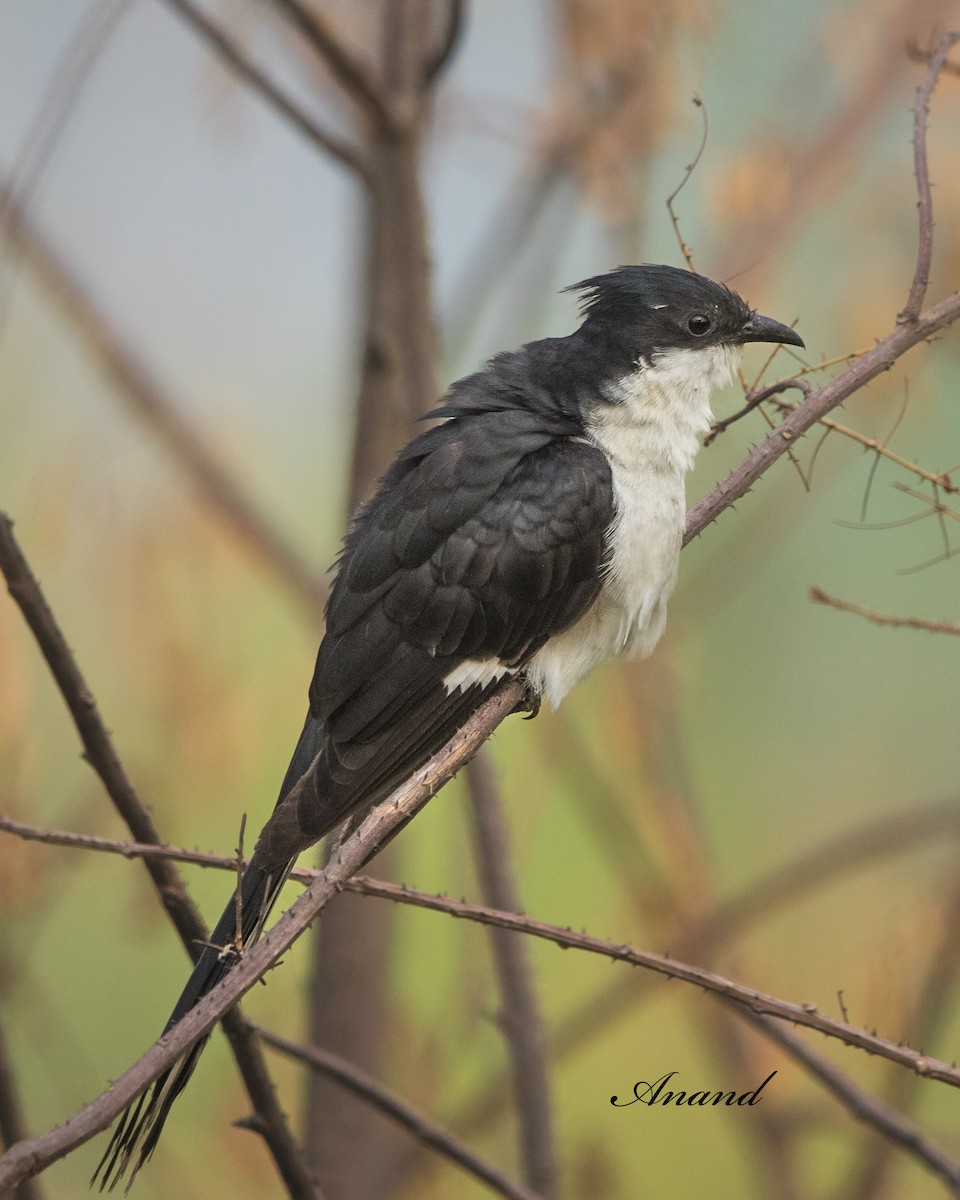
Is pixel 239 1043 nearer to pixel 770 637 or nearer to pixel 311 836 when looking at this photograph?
pixel 311 836

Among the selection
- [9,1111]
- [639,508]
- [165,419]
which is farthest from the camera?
[165,419]

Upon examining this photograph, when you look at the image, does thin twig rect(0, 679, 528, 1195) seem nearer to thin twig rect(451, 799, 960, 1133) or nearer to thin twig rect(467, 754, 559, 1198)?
thin twig rect(467, 754, 559, 1198)

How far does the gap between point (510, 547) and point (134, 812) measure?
502 millimetres

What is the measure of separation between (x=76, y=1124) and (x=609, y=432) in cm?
101

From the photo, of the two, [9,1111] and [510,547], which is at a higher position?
[510,547]

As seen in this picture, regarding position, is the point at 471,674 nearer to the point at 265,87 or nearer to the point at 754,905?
the point at 265,87

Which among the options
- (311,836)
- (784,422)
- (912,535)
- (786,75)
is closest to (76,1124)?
(311,836)

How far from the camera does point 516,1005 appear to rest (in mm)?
1722

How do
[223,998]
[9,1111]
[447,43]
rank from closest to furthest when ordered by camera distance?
1. [223,998]
2. [9,1111]
3. [447,43]

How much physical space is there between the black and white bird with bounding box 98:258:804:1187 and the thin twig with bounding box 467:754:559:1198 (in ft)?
0.92

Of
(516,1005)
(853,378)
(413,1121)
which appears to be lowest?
(413,1121)

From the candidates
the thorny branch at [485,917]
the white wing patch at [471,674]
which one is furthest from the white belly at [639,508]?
the thorny branch at [485,917]

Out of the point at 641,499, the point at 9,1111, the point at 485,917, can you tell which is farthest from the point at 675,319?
the point at 9,1111

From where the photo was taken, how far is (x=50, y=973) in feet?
9.34
